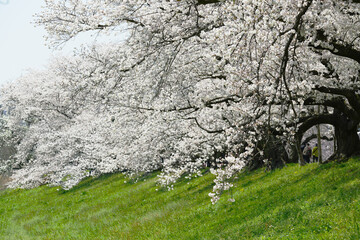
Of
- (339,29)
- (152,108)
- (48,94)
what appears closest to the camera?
(339,29)

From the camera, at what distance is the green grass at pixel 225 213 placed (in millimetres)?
9578

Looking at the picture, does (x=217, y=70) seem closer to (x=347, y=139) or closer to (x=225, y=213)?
(x=225, y=213)

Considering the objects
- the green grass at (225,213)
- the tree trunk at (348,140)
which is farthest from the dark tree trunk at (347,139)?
the green grass at (225,213)

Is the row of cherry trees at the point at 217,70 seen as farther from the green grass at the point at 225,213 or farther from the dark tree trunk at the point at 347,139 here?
the green grass at the point at 225,213

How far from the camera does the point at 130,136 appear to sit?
17703mm

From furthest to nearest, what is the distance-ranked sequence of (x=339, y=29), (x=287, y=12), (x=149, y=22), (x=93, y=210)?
(x=93, y=210) < (x=149, y=22) < (x=339, y=29) < (x=287, y=12)

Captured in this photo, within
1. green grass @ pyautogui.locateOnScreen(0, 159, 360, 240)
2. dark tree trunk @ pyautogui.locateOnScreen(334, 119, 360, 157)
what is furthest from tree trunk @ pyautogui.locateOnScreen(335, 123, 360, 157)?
green grass @ pyautogui.locateOnScreen(0, 159, 360, 240)

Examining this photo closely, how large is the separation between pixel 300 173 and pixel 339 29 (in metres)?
7.45

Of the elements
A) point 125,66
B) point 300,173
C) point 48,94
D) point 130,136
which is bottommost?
point 300,173

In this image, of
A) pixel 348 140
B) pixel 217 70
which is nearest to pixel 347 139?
pixel 348 140

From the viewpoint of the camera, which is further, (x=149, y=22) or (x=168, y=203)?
(x=168, y=203)

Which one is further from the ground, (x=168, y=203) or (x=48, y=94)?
(x=48, y=94)

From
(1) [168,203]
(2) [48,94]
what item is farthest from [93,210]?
(2) [48,94]

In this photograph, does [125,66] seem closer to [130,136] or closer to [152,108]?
[152,108]
